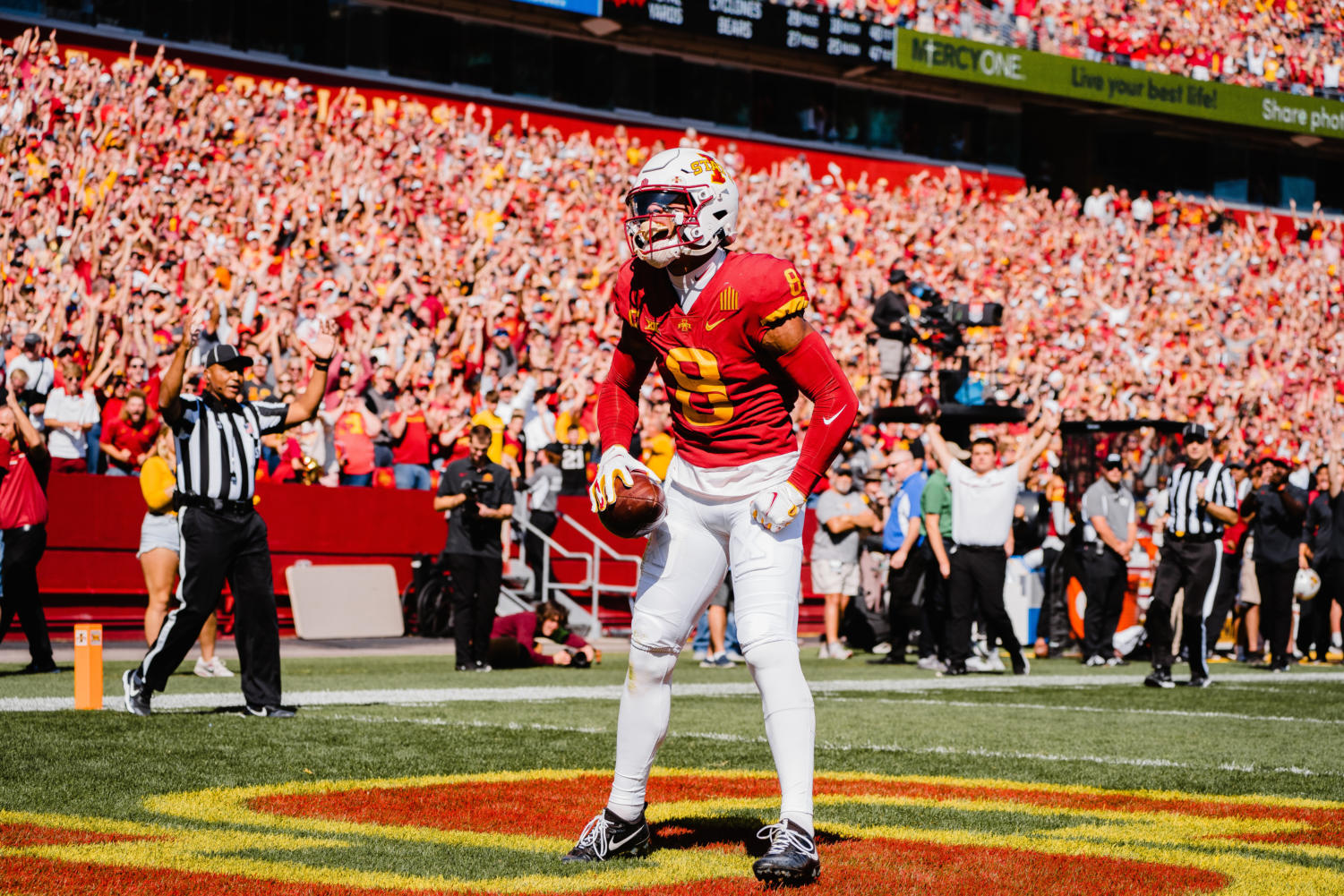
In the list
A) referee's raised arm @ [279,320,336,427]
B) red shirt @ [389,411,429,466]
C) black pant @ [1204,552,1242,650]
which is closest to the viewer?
referee's raised arm @ [279,320,336,427]

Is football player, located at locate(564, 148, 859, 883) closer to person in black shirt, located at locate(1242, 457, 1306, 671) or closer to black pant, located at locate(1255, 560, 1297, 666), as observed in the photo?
person in black shirt, located at locate(1242, 457, 1306, 671)

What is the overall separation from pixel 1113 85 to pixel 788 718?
35.5 meters

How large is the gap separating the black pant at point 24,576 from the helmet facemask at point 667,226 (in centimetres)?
773

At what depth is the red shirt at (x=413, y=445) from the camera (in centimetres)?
1683

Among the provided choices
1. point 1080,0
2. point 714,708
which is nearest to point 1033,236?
point 1080,0

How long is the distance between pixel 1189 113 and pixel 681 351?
3662 cm

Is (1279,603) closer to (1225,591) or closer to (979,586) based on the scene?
(1225,591)

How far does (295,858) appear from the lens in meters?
4.65

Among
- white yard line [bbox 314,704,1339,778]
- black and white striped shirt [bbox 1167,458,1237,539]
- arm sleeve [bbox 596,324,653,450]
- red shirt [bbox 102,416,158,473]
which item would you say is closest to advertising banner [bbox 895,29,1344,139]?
red shirt [bbox 102,416,158,473]

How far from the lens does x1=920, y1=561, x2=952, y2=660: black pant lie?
13.9 meters

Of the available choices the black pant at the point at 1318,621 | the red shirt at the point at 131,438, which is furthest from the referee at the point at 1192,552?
the red shirt at the point at 131,438

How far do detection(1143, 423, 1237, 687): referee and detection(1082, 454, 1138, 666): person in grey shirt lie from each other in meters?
2.60

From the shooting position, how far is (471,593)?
1289cm

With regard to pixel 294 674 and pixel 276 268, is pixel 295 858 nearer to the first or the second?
pixel 294 674
